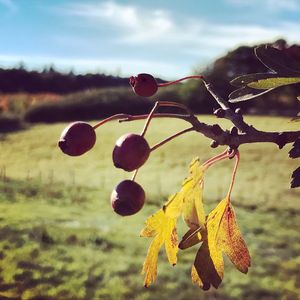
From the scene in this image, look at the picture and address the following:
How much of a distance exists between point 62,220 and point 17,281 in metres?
0.63

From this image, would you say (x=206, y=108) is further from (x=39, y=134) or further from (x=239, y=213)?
(x=239, y=213)

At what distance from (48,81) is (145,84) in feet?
13.0

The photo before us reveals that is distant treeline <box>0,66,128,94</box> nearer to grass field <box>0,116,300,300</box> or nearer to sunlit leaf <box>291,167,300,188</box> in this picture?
grass field <box>0,116,300,300</box>

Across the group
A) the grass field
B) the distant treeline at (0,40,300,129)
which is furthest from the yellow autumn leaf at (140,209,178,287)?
the distant treeline at (0,40,300,129)

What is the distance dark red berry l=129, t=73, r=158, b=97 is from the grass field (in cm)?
151

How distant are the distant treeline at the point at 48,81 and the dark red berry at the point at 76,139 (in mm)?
3504

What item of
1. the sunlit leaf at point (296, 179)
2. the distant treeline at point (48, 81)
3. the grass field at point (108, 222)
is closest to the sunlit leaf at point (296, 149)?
the sunlit leaf at point (296, 179)

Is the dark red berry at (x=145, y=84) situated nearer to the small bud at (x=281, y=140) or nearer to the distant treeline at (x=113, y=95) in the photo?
the small bud at (x=281, y=140)

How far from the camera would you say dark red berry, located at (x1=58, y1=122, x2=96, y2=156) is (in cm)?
29

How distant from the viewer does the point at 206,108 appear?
4.41 metres

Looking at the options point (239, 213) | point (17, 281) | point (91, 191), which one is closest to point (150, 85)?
point (17, 281)

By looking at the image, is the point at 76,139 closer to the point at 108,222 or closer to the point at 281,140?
→ the point at 281,140

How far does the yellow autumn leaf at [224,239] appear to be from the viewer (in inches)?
13.4

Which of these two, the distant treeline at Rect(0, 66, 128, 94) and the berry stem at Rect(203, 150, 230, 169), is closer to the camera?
the berry stem at Rect(203, 150, 230, 169)
